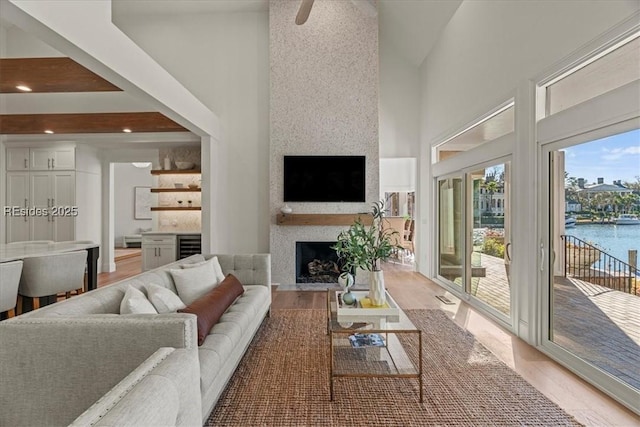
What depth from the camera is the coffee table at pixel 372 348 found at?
2266mm

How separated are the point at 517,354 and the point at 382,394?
1.47 meters

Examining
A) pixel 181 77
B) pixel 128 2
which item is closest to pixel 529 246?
pixel 181 77

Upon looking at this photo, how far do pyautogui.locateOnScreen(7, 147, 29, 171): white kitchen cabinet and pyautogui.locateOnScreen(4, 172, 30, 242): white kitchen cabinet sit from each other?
11 cm

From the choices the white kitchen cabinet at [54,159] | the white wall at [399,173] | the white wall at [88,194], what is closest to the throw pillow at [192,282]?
the white wall at [399,173]

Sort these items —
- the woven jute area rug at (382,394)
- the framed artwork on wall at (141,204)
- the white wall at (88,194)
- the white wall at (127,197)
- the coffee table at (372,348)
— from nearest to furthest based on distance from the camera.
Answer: the woven jute area rug at (382,394) → the coffee table at (372,348) → the white wall at (88,194) → the white wall at (127,197) → the framed artwork on wall at (141,204)

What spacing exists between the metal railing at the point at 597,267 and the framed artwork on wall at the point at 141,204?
40.8 ft

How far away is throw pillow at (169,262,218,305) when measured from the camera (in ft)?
9.35

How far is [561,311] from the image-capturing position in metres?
2.92

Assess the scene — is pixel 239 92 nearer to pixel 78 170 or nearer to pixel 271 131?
pixel 271 131

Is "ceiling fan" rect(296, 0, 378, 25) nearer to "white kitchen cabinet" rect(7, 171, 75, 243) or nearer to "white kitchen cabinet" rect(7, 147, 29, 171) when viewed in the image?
"white kitchen cabinet" rect(7, 171, 75, 243)

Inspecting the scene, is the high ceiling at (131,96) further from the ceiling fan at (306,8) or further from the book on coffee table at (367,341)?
the book on coffee table at (367,341)

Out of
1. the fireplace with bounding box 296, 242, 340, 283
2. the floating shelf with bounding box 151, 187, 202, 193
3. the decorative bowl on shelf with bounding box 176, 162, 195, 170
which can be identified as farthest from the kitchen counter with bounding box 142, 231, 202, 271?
the fireplace with bounding box 296, 242, 340, 283

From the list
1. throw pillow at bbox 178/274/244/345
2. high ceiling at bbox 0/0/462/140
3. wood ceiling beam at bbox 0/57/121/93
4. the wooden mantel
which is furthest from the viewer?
the wooden mantel

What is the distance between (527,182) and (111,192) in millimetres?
7681
